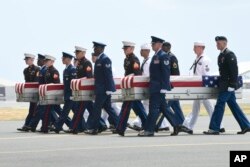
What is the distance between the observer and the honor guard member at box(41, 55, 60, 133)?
2108 cm

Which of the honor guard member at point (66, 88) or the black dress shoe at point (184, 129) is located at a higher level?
the honor guard member at point (66, 88)

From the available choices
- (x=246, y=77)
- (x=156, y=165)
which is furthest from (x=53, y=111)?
(x=246, y=77)

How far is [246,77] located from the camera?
142 m

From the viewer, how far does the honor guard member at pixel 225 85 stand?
57.9 ft

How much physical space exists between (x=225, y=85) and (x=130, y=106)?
191 centimetres

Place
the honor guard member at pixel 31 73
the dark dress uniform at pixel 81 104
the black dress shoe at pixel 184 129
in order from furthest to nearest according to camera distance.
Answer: the honor guard member at pixel 31 73, the dark dress uniform at pixel 81 104, the black dress shoe at pixel 184 129

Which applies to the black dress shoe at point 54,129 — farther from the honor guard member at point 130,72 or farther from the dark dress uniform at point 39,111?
the honor guard member at point 130,72

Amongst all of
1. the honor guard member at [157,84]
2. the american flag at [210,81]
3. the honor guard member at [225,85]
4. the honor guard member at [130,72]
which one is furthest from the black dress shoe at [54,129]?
the honor guard member at [225,85]

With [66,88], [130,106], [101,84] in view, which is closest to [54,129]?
[66,88]

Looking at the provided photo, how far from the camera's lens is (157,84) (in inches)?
688

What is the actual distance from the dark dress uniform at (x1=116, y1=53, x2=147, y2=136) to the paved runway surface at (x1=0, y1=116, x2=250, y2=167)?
0.39m

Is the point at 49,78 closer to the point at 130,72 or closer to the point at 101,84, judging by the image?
the point at 101,84

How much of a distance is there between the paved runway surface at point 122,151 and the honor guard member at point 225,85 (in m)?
0.59

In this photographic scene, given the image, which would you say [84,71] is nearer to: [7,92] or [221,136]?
[221,136]
